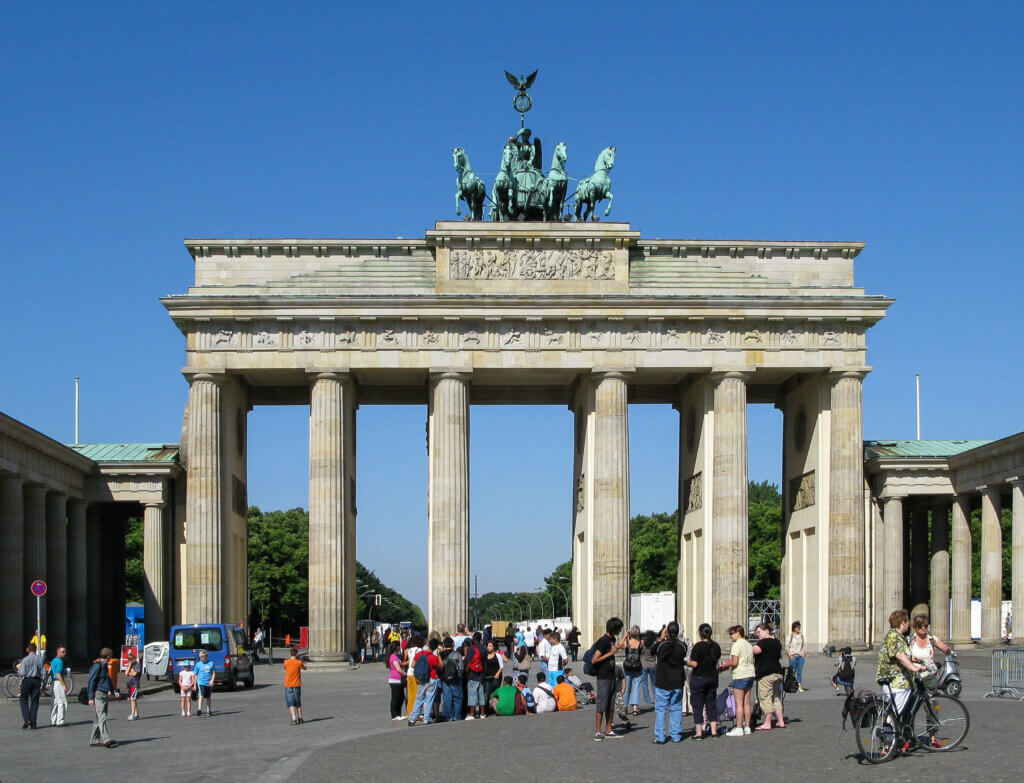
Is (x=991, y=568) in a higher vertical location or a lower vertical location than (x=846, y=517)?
lower

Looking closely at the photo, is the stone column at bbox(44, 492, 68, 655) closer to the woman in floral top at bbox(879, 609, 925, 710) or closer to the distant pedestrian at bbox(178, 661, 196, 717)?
the distant pedestrian at bbox(178, 661, 196, 717)

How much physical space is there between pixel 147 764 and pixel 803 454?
4309cm

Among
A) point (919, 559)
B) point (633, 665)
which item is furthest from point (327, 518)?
point (633, 665)

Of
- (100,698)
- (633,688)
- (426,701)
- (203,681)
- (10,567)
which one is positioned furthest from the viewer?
(10,567)

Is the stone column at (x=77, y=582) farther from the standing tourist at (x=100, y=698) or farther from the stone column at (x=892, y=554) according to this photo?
the stone column at (x=892, y=554)

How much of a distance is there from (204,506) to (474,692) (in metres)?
29.0

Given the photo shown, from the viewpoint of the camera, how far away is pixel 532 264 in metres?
59.9

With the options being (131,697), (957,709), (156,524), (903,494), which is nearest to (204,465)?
(156,524)

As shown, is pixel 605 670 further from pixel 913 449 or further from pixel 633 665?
pixel 913 449

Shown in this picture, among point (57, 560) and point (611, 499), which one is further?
point (611, 499)

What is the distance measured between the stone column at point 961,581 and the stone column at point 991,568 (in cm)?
211

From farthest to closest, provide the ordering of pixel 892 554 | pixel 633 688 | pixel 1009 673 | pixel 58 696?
pixel 892 554
pixel 1009 673
pixel 58 696
pixel 633 688

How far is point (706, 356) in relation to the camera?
59469 millimetres

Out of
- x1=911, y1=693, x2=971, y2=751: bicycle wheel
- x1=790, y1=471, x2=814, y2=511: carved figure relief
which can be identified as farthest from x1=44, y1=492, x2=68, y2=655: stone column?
x1=911, y1=693, x2=971, y2=751: bicycle wheel
